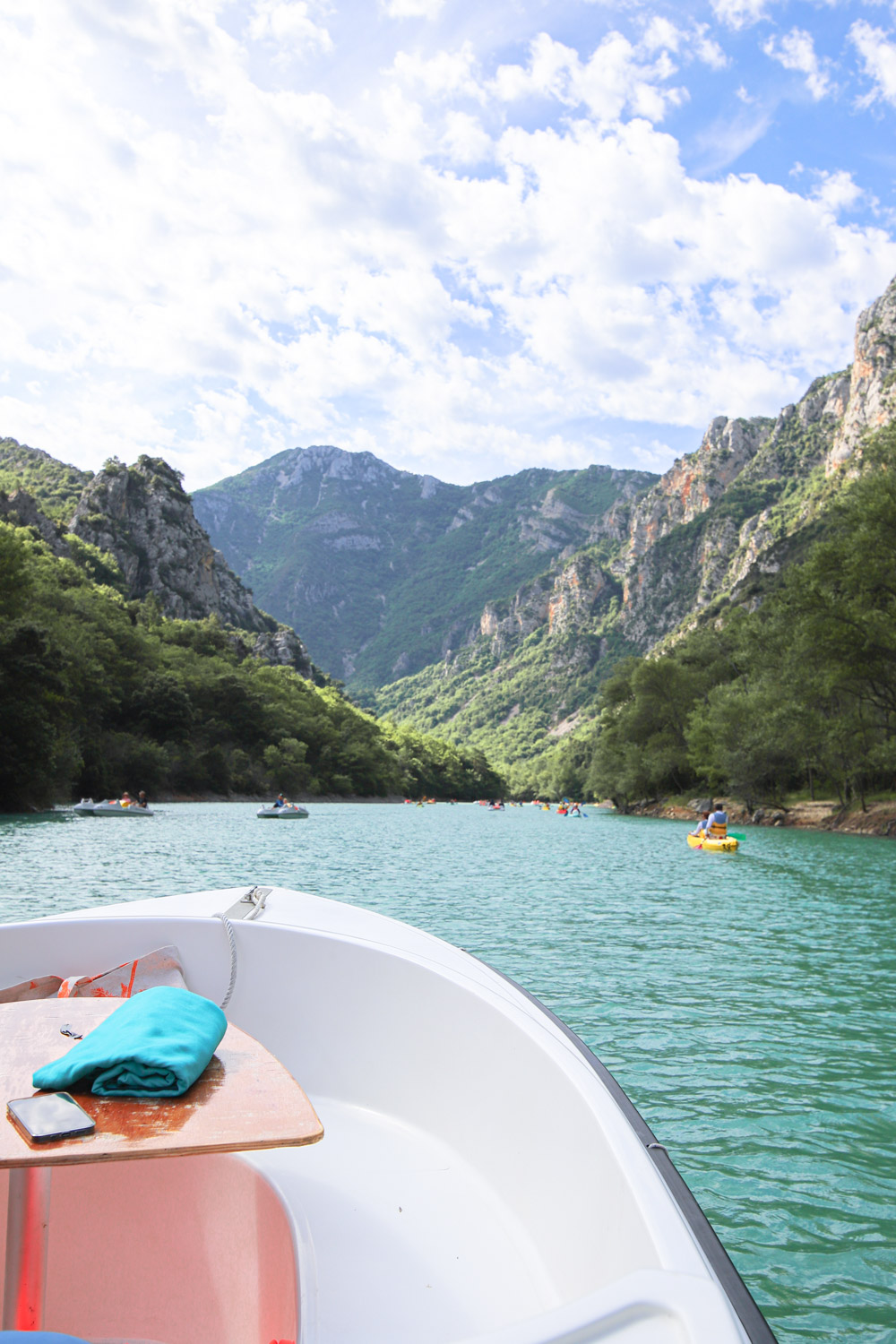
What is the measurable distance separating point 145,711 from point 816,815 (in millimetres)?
43438

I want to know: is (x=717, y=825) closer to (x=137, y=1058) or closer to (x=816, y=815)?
(x=816, y=815)

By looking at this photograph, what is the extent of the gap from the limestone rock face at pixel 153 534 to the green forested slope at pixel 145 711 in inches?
289

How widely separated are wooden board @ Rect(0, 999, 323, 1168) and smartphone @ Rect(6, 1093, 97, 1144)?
0.7 inches

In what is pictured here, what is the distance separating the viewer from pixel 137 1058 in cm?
214

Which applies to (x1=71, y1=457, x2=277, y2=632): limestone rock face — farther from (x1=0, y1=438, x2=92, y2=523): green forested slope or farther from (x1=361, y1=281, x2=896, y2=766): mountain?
(x1=361, y1=281, x2=896, y2=766): mountain

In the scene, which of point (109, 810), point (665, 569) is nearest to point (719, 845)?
point (109, 810)

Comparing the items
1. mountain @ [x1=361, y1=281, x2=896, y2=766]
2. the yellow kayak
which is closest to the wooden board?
the yellow kayak

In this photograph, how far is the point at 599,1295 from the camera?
1474mm

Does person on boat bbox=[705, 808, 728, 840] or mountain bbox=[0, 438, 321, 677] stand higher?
mountain bbox=[0, 438, 321, 677]

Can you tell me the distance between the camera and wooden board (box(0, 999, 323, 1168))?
5.85 feet

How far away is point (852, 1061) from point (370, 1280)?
4.75 meters

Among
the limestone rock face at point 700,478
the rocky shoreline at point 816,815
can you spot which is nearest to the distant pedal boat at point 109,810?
the rocky shoreline at point 816,815

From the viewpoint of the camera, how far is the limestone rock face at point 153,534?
9144 cm

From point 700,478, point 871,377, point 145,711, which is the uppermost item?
point 700,478
